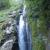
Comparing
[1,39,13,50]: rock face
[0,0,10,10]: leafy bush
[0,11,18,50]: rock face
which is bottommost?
[1,39,13,50]: rock face

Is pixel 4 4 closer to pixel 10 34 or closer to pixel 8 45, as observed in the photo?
pixel 10 34

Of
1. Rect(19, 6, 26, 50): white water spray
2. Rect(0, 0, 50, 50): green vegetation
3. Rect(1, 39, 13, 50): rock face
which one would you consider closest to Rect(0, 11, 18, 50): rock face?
Rect(1, 39, 13, 50): rock face

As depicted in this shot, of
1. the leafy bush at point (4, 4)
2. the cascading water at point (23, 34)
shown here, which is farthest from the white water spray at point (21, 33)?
the leafy bush at point (4, 4)

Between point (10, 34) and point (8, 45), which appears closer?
point (8, 45)

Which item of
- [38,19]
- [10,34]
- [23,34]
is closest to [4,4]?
[10,34]

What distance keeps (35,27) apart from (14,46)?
0.85m

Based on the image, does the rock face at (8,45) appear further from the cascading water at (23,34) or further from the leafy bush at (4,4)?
the leafy bush at (4,4)

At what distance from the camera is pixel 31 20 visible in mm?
3572

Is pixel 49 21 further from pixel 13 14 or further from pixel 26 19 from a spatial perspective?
pixel 13 14

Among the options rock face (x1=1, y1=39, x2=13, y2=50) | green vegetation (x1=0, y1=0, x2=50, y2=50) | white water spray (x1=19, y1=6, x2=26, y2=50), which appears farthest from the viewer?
white water spray (x1=19, y1=6, x2=26, y2=50)

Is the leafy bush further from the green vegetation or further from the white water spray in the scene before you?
the green vegetation

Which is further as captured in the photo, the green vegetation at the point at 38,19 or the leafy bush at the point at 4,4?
the leafy bush at the point at 4,4

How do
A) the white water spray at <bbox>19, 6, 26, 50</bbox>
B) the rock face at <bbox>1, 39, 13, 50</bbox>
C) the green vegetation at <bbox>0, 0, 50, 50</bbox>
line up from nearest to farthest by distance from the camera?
1. the green vegetation at <bbox>0, 0, 50, 50</bbox>
2. the rock face at <bbox>1, 39, 13, 50</bbox>
3. the white water spray at <bbox>19, 6, 26, 50</bbox>

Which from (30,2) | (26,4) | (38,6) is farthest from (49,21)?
(26,4)
